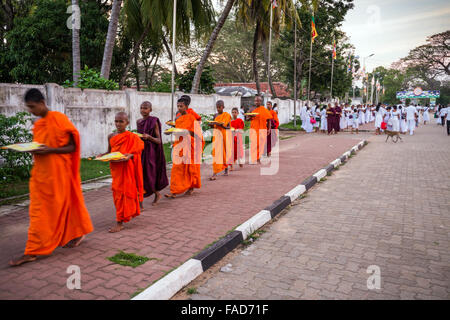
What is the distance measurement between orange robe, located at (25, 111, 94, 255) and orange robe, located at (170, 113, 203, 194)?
8.55ft

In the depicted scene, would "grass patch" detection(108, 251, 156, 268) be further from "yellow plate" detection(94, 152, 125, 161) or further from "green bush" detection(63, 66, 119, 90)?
"green bush" detection(63, 66, 119, 90)

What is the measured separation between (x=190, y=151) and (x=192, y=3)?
37.2ft

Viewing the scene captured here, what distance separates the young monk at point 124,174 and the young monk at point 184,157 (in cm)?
166

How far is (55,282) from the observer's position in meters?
3.21

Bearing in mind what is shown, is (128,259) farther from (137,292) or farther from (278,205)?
(278,205)

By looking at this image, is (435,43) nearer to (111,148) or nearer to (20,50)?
(20,50)

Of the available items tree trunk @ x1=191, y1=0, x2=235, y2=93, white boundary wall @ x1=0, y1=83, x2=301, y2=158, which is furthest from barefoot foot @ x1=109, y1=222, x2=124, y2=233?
tree trunk @ x1=191, y1=0, x2=235, y2=93

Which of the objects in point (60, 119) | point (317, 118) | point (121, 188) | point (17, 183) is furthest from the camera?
point (317, 118)

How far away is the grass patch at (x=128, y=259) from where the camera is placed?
360cm

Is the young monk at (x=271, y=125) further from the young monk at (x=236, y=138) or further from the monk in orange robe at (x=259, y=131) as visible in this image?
the young monk at (x=236, y=138)

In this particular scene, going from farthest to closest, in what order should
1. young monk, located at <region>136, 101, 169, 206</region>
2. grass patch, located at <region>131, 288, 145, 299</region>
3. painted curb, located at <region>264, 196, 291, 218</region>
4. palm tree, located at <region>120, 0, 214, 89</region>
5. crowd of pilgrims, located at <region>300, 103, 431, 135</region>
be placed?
crowd of pilgrims, located at <region>300, 103, 431, 135</region> → palm tree, located at <region>120, 0, 214, 89</region> → young monk, located at <region>136, 101, 169, 206</region> → painted curb, located at <region>264, 196, 291, 218</region> → grass patch, located at <region>131, 288, 145, 299</region>

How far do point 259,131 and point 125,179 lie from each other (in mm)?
6617

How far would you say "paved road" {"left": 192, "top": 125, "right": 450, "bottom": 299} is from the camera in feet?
10.5

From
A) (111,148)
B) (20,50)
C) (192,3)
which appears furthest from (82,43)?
(111,148)
